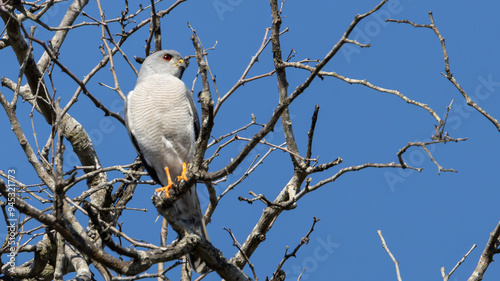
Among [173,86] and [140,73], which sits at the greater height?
[140,73]

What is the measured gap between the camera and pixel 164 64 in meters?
5.73

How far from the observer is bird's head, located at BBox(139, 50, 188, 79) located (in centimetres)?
561

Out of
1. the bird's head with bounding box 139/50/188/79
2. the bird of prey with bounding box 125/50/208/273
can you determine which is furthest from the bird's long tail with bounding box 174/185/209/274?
the bird's head with bounding box 139/50/188/79

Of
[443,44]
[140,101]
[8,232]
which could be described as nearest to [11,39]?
[140,101]

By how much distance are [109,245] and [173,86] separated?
7.80ft

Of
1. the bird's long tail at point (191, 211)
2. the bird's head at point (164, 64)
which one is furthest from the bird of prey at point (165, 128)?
the bird's head at point (164, 64)

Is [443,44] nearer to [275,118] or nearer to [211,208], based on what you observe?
[275,118]

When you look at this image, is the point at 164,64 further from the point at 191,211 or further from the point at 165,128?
the point at 191,211

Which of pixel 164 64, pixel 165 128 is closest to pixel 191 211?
pixel 165 128

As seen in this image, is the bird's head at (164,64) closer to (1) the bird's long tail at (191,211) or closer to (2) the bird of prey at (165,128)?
(2) the bird of prey at (165,128)

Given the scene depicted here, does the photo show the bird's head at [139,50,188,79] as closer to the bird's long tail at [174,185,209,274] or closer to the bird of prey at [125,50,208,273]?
the bird of prey at [125,50,208,273]

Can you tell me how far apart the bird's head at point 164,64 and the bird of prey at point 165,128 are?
17cm

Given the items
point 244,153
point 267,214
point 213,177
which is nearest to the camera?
point 244,153

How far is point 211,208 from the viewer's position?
16.1 feet
